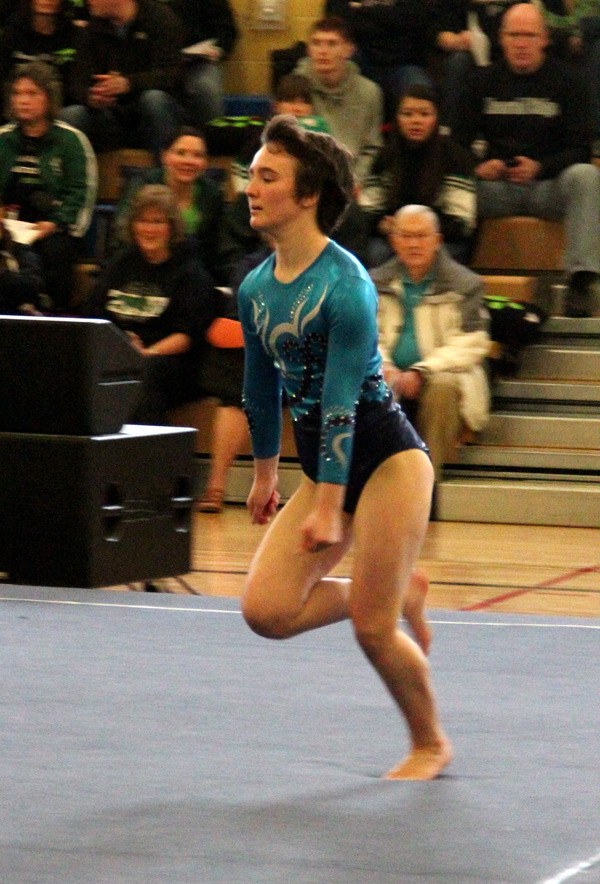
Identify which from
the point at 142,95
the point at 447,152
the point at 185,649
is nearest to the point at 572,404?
the point at 447,152

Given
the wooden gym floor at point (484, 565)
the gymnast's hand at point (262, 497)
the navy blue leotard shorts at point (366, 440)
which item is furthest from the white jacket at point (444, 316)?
the navy blue leotard shorts at point (366, 440)

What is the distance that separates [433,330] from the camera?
22.7 feet

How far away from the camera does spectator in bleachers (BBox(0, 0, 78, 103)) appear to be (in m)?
8.41

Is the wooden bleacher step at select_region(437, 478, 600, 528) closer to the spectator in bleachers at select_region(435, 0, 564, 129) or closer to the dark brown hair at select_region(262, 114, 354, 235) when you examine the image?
the spectator in bleachers at select_region(435, 0, 564, 129)

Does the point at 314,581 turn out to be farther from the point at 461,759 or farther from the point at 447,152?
the point at 447,152

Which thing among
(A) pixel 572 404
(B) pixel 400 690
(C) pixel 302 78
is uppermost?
(C) pixel 302 78

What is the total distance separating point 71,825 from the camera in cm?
279

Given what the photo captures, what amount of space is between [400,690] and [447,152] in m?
4.69

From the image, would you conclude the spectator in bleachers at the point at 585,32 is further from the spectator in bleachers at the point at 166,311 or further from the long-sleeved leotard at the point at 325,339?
the long-sleeved leotard at the point at 325,339

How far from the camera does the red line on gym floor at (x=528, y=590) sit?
5.19 metres

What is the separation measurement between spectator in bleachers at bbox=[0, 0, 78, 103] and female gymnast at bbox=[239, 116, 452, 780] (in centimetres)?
565

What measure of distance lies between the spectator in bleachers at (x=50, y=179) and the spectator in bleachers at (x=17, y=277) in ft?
0.79

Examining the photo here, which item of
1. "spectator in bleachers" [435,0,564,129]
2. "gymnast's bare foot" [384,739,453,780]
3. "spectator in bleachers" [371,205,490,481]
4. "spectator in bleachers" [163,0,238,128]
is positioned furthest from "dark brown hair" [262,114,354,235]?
"spectator in bleachers" [163,0,238,128]

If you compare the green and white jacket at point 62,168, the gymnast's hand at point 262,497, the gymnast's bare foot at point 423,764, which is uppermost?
the gymnast's hand at point 262,497
